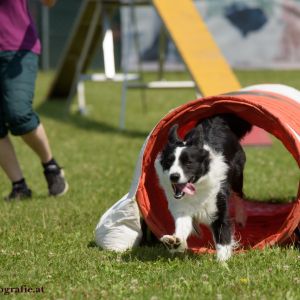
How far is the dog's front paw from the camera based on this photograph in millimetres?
4632

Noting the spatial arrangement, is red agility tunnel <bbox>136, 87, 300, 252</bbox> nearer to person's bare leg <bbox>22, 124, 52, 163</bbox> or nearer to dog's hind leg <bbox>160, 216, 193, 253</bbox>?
dog's hind leg <bbox>160, 216, 193, 253</bbox>

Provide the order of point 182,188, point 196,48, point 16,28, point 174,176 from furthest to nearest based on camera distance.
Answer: point 196,48
point 16,28
point 182,188
point 174,176

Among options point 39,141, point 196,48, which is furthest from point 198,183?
point 196,48

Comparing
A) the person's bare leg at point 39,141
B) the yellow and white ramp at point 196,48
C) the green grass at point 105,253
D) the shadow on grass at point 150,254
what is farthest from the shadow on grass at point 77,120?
the shadow on grass at point 150,254

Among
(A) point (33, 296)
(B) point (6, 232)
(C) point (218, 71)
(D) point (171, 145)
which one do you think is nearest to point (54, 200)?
(B) point (6, 232)

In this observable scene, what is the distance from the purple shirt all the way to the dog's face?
2277mm

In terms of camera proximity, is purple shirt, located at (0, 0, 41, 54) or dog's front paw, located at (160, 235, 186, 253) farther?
purple shirt, located at (0, 0, 41, 54)

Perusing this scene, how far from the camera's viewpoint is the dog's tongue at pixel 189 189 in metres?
4.57

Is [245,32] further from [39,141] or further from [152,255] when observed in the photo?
[152,255]

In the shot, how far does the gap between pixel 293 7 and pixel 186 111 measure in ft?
59.2

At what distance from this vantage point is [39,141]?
6.64 metres

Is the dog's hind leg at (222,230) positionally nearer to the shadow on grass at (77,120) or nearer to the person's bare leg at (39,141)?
the person's bare leg at (39,141)

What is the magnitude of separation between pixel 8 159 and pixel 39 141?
318mm

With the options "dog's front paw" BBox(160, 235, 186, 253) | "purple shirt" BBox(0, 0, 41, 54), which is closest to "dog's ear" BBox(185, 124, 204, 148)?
"dog's front paw" BBox(160, 235, 186, 253)
